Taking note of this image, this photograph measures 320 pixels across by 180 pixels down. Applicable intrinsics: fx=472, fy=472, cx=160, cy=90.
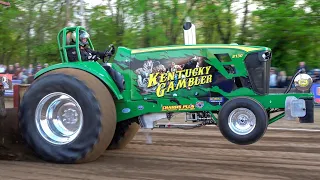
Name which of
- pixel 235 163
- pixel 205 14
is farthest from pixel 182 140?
pixel 205 14

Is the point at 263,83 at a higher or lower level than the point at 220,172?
higher

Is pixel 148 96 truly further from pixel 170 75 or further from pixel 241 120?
pixel 241 120

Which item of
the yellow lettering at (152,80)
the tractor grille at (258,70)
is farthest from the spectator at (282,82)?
the yellow lettering at (152,80)

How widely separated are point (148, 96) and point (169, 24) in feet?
59.4

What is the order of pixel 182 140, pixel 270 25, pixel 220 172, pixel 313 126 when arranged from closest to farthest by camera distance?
pixel 220 172, pixel 182 140, pixel 313 126, pixel 270 25

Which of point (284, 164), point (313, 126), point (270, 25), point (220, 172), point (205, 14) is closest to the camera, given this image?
point (220, 172)

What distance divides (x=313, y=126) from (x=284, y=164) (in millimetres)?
4631

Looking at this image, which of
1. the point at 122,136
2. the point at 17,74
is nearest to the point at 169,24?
the point at 17,74

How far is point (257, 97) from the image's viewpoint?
20.0ft

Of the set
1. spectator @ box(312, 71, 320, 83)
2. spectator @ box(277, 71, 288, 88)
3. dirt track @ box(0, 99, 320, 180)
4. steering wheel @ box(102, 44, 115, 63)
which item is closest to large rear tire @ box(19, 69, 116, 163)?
dirt track @ box(0, 99, 320, 180)

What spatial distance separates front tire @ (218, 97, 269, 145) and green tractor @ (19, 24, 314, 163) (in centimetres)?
1

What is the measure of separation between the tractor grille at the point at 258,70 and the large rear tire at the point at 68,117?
1831 mm

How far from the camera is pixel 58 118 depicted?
641 cm

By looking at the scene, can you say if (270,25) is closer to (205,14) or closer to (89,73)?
(205,14)
